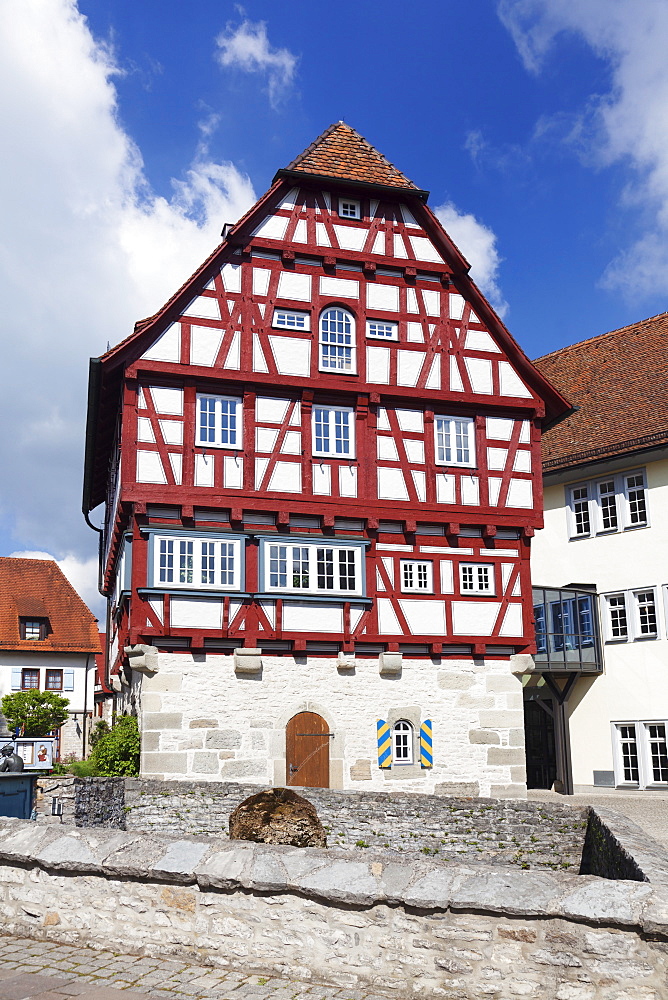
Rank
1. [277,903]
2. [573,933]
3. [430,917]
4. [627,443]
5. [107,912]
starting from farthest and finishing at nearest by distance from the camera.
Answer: [627,443] < [107,912] < [277,903] < [430,917] < [573,933]

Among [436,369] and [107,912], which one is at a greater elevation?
[436,369]

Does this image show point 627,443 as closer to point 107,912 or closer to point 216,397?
point 216,397

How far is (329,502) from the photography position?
18.4 metres

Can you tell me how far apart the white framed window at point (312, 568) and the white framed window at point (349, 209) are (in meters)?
6.76

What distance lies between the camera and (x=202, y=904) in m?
5.78

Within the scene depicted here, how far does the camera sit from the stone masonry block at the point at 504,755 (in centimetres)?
1853

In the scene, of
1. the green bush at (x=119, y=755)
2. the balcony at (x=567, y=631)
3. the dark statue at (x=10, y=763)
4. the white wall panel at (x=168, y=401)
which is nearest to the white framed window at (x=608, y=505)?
the balcony at (x=567, y=631)

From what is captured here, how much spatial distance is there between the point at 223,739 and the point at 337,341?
7.88m

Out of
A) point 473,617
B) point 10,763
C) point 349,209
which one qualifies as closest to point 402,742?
point 473,617

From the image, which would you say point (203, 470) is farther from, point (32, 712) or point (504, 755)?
point (32, 712)

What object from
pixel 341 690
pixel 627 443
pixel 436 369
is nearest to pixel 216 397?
pixel 436 369

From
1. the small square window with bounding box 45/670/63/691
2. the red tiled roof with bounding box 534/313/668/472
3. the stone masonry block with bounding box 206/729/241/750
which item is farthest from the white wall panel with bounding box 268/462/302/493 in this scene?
the small square window with bounding box 45/670/63/691

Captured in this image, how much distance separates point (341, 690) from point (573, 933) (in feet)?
43.8

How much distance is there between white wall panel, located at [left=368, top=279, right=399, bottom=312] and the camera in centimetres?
1966
